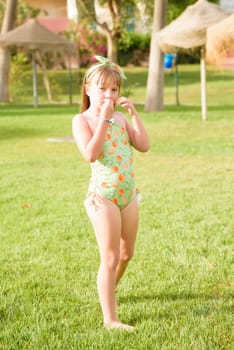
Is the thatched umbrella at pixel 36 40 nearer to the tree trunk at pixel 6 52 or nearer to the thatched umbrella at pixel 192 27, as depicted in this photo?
the tree trunk at pixel 6 52

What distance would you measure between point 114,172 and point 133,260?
5.44 feet

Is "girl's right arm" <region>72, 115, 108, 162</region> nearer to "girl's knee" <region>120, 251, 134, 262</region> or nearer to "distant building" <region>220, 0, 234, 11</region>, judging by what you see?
"girl's knee" <region>120, 251, 134, 262</region>

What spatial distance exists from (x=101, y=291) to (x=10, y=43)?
20.4 meters

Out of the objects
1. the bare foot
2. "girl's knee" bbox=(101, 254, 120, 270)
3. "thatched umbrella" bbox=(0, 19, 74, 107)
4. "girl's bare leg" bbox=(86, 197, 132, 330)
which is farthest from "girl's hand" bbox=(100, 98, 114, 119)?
"thatched umbrella" bbox=(0, 19, 74, 107)

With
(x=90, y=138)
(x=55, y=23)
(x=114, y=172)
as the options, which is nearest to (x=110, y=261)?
(x=114, y=172)

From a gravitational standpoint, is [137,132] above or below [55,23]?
below

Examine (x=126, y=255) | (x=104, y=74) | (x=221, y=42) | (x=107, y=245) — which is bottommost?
(x=126, y=255)

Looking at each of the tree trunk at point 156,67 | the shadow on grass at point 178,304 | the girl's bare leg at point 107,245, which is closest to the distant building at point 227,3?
the tree trunk at point 156,67

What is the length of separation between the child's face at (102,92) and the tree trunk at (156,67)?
58.1ft

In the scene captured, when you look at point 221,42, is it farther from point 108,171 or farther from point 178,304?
point 108,171

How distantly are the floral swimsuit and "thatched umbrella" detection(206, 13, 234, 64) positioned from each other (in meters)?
10.2

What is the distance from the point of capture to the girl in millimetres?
3496

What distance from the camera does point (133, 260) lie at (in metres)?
5.05

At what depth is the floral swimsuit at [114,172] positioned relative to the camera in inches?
139
